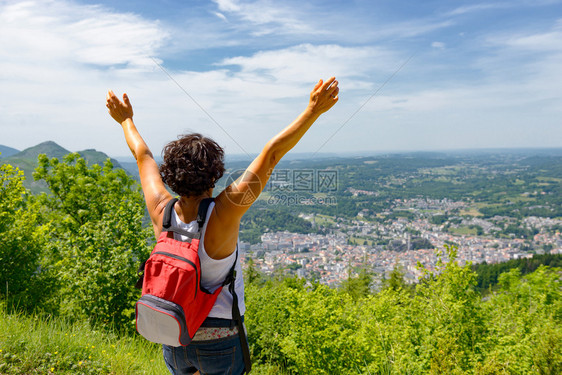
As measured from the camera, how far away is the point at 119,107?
2611mm

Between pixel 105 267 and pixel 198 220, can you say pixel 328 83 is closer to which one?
pixel 198 220

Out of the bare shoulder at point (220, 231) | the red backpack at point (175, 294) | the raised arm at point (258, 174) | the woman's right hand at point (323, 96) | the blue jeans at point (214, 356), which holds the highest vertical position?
the woman's right hand at point (323, 96)

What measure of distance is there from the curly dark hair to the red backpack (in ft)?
0.49

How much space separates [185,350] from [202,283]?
40 centimetres

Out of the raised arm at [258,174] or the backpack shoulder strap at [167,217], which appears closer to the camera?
the raised arm at [258,174]

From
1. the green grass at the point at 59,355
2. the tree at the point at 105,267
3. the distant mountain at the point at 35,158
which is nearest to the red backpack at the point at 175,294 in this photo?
the green grass at the point at 59,355

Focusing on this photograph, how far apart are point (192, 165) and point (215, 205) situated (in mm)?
255

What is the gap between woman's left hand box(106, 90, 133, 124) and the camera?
259cm

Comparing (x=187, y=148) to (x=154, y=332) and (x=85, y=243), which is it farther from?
(x=85, y=243)

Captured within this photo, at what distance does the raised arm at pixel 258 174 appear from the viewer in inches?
63.9

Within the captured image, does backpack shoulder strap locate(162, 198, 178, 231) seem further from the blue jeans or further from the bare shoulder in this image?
the blue jeans

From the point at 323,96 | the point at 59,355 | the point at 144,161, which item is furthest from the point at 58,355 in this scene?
the point at 323,96

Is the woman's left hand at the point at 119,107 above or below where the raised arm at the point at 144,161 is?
above

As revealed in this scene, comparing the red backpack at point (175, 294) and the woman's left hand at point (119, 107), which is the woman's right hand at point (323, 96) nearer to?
the red backpack at point (175, 294)
